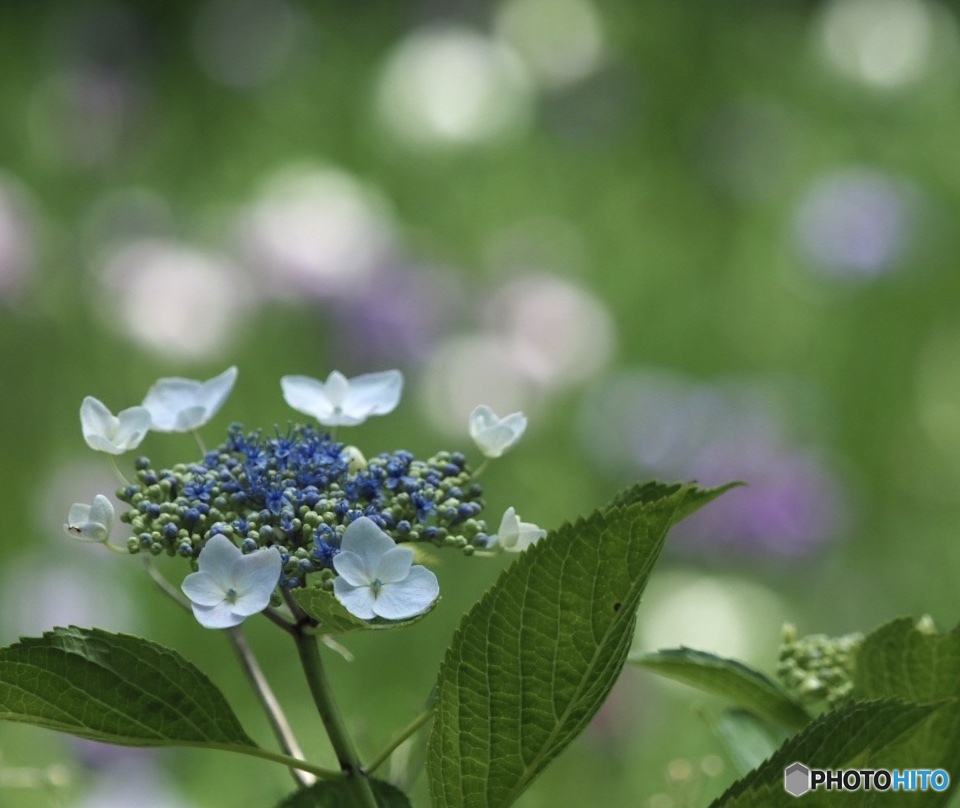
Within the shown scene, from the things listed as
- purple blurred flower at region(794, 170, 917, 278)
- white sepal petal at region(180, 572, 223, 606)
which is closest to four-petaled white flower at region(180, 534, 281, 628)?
white sepal petal at region(180, 572, 223, 606)

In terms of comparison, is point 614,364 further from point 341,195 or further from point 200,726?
point 200,726

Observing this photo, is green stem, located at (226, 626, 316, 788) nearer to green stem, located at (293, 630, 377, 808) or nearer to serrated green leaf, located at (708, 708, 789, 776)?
green stem, located at (293, 630, 377, 808)

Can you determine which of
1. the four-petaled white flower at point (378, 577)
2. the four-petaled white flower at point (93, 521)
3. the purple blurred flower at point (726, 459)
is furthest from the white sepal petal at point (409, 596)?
the purple blurred flower at point (726, 459)

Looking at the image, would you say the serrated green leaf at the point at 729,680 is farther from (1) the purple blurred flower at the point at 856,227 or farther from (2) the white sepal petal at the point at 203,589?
(1) the purple blurred flower at the point at 856,227

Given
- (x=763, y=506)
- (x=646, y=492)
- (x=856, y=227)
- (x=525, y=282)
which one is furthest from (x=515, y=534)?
(x=856, y=227)

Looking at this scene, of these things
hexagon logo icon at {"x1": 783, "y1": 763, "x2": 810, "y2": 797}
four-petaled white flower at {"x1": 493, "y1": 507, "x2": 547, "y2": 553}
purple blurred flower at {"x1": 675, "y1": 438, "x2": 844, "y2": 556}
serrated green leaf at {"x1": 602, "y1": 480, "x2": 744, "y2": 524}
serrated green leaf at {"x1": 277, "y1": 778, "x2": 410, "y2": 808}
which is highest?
purple blurred flower at {"x1": 675, "y1": 438, "x2": 844, "y2": 556}

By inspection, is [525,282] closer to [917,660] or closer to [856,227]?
A: [856,227]

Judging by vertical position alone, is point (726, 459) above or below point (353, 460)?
above
